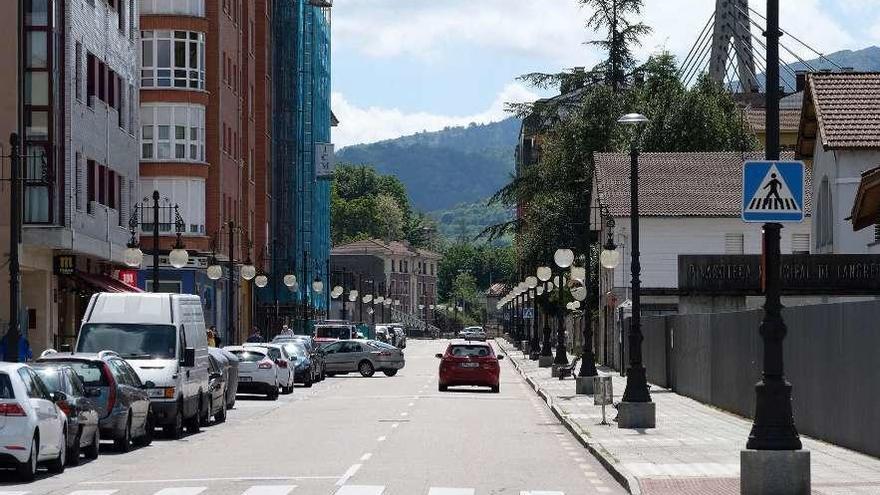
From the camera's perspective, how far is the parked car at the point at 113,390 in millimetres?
26969

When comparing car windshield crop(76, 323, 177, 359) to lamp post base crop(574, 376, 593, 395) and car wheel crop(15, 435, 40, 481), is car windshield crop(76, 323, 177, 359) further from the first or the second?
lamp post base crop(574, 376, 593, 395)

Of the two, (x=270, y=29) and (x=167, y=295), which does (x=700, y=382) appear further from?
(x=270, y=29)

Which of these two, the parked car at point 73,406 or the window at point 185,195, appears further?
the window at point 185,195

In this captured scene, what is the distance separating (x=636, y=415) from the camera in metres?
32.6

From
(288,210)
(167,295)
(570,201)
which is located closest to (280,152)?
(288,210)

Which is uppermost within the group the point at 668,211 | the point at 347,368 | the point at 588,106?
the point at 588,106

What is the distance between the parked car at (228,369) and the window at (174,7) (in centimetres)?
3360

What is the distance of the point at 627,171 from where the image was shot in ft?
256

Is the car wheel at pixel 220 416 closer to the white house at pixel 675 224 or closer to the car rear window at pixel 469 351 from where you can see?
the car rear window at pixel 469 351

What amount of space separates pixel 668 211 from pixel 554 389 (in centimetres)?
2258

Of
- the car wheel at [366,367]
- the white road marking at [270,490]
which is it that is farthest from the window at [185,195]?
the white road marking at [270,490]

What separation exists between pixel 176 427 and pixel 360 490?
1224 cm

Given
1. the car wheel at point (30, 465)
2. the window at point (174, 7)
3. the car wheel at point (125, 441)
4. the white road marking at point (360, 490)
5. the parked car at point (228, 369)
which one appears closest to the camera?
the white road marking at point (360, 490)

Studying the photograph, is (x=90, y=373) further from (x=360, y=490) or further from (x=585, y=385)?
(x=585, y=385)
